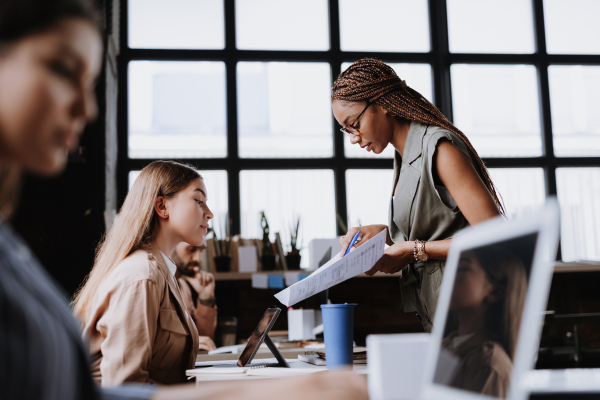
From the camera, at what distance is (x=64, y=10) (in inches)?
20.6

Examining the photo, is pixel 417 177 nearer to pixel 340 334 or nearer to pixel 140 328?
pixel 340 334

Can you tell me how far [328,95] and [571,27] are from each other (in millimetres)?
2327

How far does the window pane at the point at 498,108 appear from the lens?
4.51m

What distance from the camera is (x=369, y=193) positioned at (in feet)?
14.2

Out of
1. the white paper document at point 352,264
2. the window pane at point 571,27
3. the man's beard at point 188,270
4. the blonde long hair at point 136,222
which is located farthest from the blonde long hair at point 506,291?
the window pane at point 571,27

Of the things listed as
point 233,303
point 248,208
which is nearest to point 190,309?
point 233,303

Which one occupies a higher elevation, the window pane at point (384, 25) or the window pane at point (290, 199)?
the window pane at point (384, 25)

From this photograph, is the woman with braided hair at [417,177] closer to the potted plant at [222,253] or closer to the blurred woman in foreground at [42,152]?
the blurred woman in foreground at [42,152]

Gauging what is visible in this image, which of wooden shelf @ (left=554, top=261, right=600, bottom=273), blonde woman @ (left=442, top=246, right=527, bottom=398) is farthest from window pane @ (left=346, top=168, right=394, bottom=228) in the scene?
blonde woman @ (left=442, top=246, right=527, bottom=398)

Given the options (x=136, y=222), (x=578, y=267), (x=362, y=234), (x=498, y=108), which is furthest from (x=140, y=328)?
(x=498, y=108)

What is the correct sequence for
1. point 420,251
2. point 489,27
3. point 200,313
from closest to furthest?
point 420,251 → point 200,313 → point 489,27

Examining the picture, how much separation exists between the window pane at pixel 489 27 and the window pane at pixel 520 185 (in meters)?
1.09

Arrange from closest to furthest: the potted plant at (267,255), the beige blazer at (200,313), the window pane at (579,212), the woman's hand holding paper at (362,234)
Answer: the woman's hand holding paper at (362,234) → the beige blazer at (200,313) → the potted plant at (267,255) → the window pane at (579,212)

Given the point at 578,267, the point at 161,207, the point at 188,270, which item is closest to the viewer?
the point at 161,207
